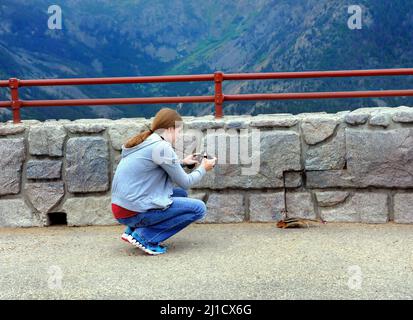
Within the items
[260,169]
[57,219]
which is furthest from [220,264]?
[57,219]

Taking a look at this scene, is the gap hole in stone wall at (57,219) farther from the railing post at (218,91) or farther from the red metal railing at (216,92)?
the railing post at (218,91)

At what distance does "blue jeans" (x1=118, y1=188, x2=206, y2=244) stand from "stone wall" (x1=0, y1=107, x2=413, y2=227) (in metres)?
1.11

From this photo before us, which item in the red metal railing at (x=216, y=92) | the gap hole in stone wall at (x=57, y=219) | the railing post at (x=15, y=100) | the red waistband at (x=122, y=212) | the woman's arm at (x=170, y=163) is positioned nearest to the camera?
the woman's arm at (x=170, y=163)

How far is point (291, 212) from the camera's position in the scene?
621 centimetres

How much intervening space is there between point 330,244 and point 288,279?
106cm

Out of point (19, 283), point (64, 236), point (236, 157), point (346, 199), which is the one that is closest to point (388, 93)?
point (346, 199)

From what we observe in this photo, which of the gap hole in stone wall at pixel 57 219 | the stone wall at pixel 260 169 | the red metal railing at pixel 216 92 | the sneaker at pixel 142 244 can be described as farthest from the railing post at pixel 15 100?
the sneaker at pixel 142 244

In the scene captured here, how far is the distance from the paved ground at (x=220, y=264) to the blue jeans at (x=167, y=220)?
0.17 m

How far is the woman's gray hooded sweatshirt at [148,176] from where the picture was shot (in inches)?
195

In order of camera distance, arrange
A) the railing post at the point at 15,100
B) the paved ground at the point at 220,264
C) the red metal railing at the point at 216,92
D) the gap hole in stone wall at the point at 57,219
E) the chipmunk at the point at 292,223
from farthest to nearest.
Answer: the gap hole in stone wall at the point at 57,219
the railing post at the point at 15,100
the red metal railing at the point at 216,92
the chipmunk at the point at 292,223
the paved ground at the point at 220,264

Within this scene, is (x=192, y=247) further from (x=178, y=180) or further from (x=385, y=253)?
(x=385, y=253)

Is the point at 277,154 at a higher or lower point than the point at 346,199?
higher

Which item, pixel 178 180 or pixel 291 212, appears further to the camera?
pixel 291 212

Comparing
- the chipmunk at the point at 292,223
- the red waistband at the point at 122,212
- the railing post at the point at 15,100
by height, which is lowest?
the chipmunk at the point at 292,223
